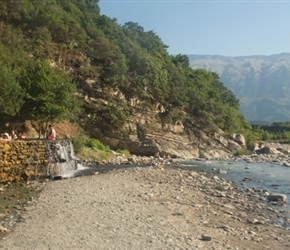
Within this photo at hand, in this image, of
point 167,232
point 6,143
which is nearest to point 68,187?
point 6,143

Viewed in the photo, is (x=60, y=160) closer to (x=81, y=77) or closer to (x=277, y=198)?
(x=277, y=198)

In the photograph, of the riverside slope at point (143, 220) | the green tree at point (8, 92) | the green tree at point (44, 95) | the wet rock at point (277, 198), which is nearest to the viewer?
the riverside slope at point (143, 220)

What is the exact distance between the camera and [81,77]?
45344mm

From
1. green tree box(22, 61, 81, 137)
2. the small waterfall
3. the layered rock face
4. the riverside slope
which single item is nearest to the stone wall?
the small waterfall

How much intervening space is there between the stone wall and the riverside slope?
2.62m

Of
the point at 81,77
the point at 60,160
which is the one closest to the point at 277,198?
the point at 60,160

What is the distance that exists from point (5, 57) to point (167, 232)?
2730cm

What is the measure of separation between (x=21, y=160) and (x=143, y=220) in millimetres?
11059

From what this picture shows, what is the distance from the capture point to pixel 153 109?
50.6 meters

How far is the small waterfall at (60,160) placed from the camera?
836 inches

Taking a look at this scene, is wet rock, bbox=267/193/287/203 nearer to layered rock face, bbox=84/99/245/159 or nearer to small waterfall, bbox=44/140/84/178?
small waterfall, bbox=44/140/84/178

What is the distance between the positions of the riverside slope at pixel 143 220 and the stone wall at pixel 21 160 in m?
2.62

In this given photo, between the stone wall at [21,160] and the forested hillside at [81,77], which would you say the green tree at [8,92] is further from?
the stone wall at [21,160]

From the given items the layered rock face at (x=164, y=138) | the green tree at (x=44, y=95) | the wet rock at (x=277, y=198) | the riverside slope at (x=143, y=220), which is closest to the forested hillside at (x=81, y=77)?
the green tree at (x=44, y=95)
